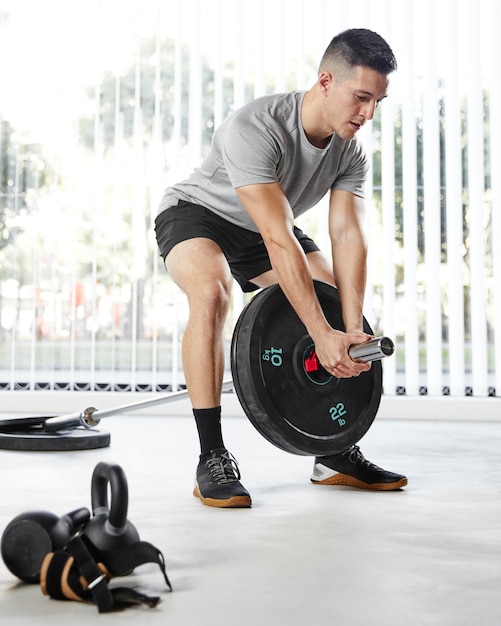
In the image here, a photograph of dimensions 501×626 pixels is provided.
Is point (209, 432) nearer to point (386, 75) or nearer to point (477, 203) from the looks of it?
point (386, 75)

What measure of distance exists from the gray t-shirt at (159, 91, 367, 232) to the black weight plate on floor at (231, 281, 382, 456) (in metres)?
0.30

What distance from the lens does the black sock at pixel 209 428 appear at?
186cm

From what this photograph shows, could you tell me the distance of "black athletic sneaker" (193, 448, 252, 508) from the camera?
1733mm

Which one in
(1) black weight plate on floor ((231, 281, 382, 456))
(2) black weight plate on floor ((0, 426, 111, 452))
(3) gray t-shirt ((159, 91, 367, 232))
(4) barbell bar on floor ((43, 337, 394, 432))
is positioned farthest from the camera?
(2) black weight plate on floor ((0, 426, 111, 452))

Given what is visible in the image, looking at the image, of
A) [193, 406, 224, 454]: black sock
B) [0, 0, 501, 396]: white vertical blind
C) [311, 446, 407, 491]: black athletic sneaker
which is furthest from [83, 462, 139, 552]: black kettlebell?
[0, 0, 501, 396]: white vertical blind

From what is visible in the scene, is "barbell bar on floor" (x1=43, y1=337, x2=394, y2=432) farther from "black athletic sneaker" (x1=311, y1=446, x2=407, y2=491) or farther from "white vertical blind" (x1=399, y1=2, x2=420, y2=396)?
"white vertical blind" (x1=399, y1=2, x2=420, y2=396)

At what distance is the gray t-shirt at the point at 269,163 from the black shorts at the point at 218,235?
0.09 ft

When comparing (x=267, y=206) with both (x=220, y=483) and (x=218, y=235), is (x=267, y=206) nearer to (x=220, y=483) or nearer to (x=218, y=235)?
(x=218, y=235)

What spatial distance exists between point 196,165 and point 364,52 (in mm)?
2095

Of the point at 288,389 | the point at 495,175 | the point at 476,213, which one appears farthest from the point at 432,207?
the point at 288,389

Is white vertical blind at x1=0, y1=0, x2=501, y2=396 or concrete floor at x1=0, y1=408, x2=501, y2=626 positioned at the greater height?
white vertical blind at x1=0, y1=0, x2=501, y2=396

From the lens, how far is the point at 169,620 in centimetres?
103

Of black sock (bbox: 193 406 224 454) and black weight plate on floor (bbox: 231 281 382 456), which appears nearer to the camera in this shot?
black weight plate on floor (bbox: 231 281 382 456)

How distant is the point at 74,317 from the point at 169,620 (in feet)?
9.74
